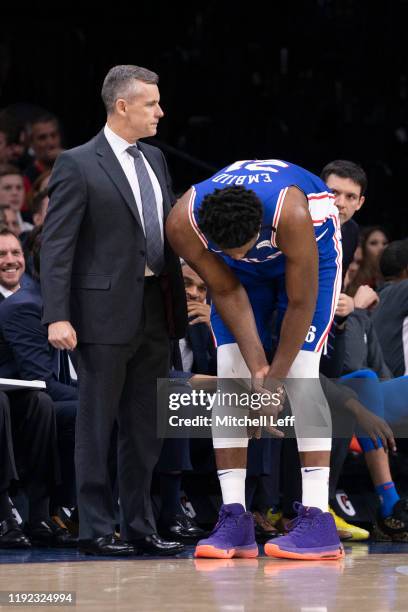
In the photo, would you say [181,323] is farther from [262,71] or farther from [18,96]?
[262,71]

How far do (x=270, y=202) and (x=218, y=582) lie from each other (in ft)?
3.91

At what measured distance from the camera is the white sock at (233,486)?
3.86 m

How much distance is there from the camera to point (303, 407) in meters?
3.83

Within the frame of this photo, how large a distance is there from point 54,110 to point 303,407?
207 inches

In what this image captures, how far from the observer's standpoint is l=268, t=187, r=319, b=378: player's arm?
361 cm

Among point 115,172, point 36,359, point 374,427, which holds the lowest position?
point 374,427

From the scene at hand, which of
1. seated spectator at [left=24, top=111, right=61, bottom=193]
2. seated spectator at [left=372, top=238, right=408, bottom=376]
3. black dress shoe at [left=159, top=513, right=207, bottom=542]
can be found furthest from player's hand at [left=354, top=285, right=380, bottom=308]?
seated spectator at [left=24, top=111, right=61, bottom=193]

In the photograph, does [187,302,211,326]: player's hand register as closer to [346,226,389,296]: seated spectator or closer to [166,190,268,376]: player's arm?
[166,190,268,376]: player's arm

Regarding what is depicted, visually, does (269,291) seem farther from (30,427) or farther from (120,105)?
(30,427)

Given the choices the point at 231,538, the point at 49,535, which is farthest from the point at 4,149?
the point at 231,538

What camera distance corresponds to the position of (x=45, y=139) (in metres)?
7.46

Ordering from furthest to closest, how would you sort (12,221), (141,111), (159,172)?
(12,221) < (159,172) < (141,111)

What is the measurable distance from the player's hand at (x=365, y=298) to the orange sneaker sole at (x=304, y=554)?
75.8 inches

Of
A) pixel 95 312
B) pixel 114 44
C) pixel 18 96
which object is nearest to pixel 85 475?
pixel 95 312
